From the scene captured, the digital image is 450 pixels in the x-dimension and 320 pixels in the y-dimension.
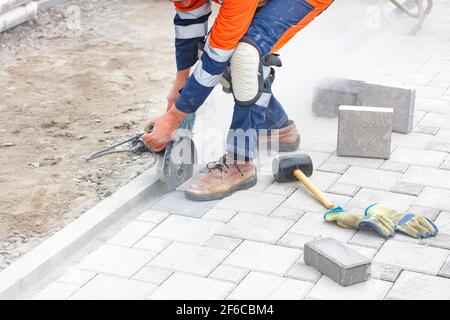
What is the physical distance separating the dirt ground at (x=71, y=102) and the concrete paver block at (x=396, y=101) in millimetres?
1539

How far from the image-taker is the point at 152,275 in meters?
4.73

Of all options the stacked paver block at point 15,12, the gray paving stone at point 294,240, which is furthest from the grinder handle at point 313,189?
the stacked paver block at point 15,12

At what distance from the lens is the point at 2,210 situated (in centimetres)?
539

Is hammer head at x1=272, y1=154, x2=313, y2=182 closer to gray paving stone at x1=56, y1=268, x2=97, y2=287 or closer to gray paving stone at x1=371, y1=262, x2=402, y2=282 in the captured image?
gray paving stone at x1=371, y1=262, x2=402, y2=282

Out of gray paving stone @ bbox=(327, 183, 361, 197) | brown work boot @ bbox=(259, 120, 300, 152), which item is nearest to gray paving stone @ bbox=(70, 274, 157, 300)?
gray paving stone @ bbox=(327, 183, 361, 197)

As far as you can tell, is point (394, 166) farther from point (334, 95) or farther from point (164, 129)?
point (164, 129)

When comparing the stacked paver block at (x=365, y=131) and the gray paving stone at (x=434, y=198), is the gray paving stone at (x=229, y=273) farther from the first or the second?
the stacked paver block at (x=365, y=131)

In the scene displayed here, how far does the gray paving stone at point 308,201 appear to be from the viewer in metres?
5.46

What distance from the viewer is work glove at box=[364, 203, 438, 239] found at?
Answer: 507 centimetres

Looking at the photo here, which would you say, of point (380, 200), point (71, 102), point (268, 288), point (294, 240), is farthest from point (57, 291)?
point (71, 102)

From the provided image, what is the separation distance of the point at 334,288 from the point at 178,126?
4.85ft

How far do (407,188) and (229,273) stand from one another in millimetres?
1510
